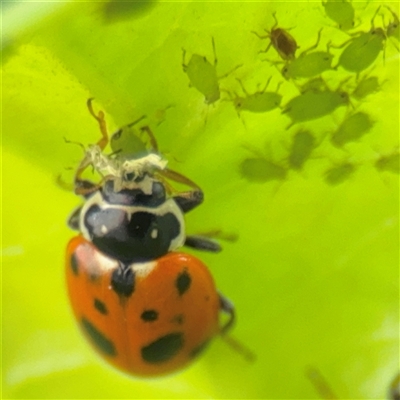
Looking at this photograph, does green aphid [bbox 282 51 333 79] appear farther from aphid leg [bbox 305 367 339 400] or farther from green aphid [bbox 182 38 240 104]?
aphid leg [bbox 305 367 339 400]

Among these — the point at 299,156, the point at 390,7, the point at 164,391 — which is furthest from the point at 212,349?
the point at 390,7

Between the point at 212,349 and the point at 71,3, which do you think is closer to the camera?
the point at 71,3

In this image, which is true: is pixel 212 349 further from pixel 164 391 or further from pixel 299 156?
pixel 299 156

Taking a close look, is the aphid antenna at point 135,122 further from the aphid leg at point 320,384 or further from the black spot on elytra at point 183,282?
the aphid leg at point 320,384

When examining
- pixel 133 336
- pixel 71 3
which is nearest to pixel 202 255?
pixel 133 336

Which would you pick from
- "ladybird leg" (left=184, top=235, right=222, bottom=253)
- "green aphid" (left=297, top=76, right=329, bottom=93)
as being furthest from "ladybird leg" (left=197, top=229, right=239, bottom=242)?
"green aphid" (left=297, top=76, right=329, bottom=93)

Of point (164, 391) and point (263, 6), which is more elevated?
point (263, 6)
